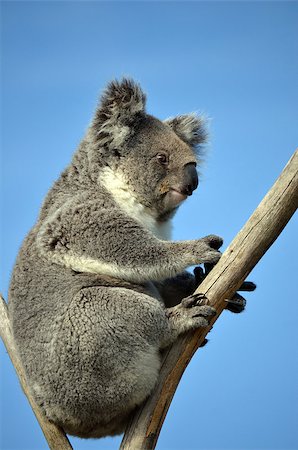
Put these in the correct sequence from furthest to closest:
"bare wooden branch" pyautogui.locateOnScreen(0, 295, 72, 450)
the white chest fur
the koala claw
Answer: the white chest fur, "bare wooden branch" pyautogui.locateOnScreen(0, 295, 72, 450), the koala claw

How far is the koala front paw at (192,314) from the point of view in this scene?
4.53 meters

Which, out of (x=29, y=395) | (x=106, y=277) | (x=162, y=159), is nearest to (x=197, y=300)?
(x=106, y=277)

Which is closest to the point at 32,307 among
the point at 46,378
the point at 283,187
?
the point at 46,378

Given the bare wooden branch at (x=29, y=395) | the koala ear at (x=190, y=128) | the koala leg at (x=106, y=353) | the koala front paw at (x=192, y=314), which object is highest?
the koala ear at (x=190, y=128)

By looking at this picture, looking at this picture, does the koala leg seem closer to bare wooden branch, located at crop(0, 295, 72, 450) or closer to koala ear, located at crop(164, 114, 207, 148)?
bare wooden branch, located at crop(0, 295, 72, 450)

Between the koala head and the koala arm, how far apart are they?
52cm

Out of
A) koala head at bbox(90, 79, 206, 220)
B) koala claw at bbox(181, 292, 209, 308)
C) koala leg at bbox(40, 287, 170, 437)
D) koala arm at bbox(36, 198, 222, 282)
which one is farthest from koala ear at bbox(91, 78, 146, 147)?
koala claw at bbox(181, 292, 209, 308)

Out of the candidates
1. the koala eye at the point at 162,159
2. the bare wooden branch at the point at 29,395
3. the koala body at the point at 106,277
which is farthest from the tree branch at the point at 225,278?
the koala eye at the point at 162,159

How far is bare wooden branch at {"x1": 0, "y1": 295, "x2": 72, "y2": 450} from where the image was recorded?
487 centimetres

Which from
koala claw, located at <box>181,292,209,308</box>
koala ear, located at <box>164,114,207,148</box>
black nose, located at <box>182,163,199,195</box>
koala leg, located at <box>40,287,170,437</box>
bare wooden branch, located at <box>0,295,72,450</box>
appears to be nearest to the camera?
koala leg, located at <box>40,287,170,437</box>

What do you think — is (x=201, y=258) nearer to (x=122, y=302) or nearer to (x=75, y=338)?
(x=122, y=302)

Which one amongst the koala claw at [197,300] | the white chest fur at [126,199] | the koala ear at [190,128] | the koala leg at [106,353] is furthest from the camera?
the koala ear at [190,128]

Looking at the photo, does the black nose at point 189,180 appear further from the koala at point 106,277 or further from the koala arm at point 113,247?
the koala arm at point 113,247

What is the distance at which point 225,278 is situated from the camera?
4574mm
